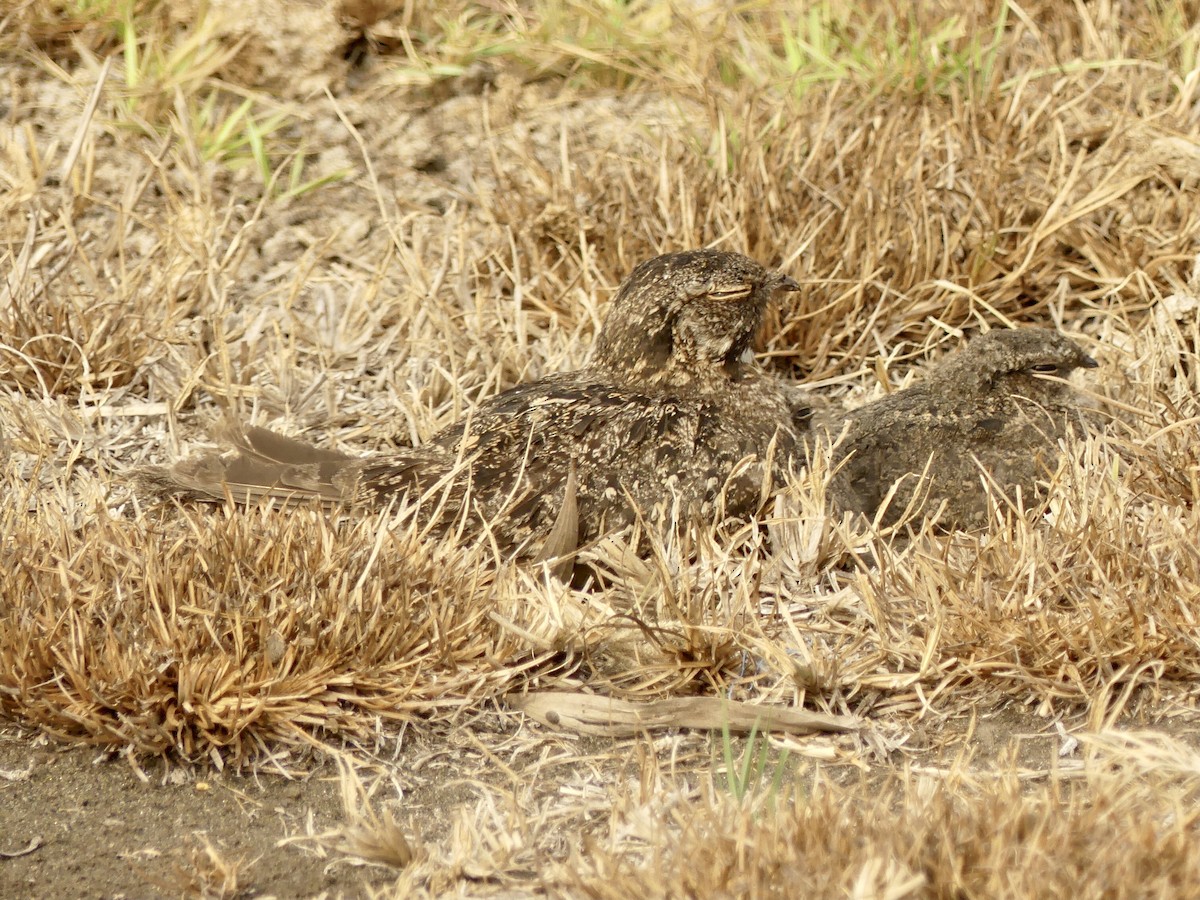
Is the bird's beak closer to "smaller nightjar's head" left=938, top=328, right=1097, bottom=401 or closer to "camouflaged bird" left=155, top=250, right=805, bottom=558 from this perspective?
"camouflaged bird" left=155, top=250, right=805, bottom=558

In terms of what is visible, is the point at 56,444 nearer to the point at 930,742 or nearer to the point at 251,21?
the point at 251,21

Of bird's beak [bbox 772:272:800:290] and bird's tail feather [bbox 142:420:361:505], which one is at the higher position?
bird's beak [bbox 772:272:800:290]

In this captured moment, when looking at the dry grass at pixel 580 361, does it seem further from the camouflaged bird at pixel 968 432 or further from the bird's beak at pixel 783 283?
the bird's beak at pixel 783 283

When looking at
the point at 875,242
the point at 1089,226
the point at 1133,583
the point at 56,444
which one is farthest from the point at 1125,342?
the point at 56,444

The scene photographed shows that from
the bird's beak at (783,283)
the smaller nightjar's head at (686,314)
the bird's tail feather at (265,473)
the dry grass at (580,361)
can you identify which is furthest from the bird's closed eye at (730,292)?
the bird's tail feather at (265,473)

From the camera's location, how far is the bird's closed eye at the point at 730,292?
4469 millimetres

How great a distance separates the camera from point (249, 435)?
174 inches

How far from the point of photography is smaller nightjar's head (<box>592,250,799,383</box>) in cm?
447

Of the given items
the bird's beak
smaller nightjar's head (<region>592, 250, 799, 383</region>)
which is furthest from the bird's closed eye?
the bird's beak

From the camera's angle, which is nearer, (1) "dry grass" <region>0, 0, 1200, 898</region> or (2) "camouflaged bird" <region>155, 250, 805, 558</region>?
(1) "dry grass" <region>0, 0, 1200, 898</region>

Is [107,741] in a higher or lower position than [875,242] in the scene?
lower

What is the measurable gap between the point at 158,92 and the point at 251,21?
0.56 meters

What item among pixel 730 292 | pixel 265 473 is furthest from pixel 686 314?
pixel 265 473

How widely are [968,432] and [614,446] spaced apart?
1.12 meters
